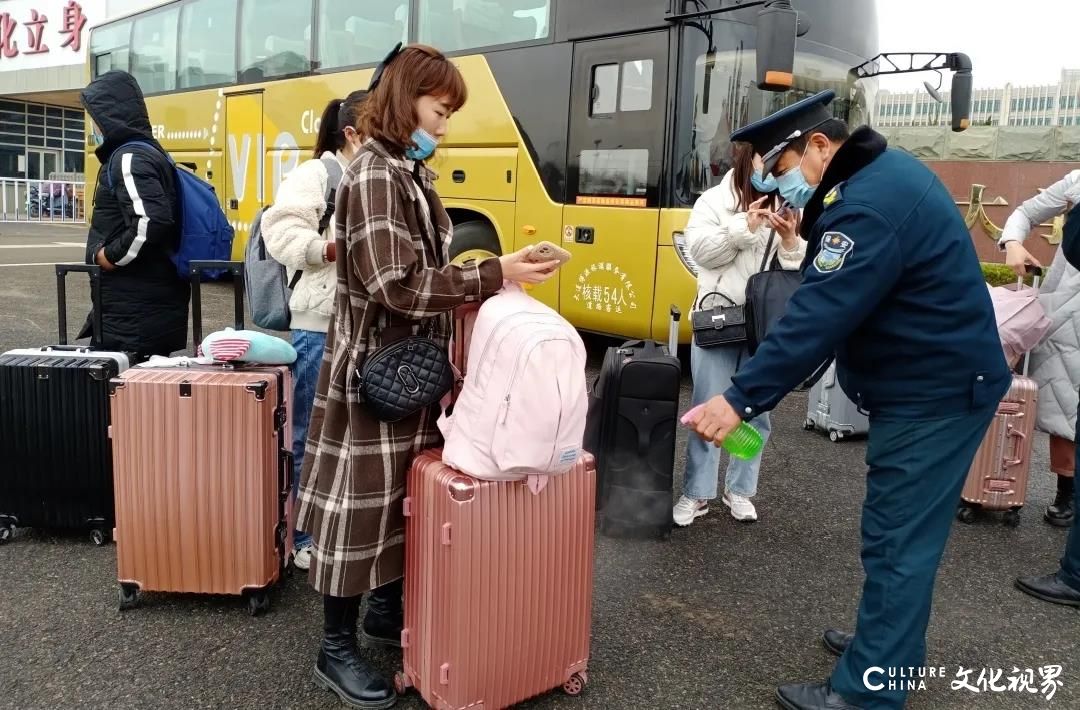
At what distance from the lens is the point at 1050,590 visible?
10.6 ft

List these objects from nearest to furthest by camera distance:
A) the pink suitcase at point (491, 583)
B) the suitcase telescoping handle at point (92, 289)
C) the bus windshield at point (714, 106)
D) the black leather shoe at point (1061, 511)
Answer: the pink suitcase at point (491, 583) < the suitcase telescoping handle at point (92, 289) < the black leather shoe at point (1061, 511) < the bus windshield at point (714, 106)

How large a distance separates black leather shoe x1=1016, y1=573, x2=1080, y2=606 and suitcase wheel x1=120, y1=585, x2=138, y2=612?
10.7ft

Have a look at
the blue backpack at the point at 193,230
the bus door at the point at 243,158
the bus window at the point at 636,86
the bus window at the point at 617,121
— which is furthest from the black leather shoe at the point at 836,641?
the bus door at the point at 243,158

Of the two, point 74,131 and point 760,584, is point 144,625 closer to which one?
point 760,584

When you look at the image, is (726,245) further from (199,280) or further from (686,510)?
(199,280)

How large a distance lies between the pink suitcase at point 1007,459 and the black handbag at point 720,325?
1.39 meters

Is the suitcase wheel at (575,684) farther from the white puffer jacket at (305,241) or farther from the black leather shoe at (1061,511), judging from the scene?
the black leather shoe at (1061,511)

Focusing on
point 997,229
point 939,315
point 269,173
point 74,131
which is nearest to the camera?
point 939,315

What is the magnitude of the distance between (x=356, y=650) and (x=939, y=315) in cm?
182

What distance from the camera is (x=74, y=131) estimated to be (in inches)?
1395

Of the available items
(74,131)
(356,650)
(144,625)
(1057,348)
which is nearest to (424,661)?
(356,650)

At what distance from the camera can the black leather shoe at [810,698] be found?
2381mm

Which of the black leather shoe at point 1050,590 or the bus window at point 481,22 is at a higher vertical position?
the bus window at point 481,22

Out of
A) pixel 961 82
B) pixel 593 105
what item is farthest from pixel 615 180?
pixel 961 82
